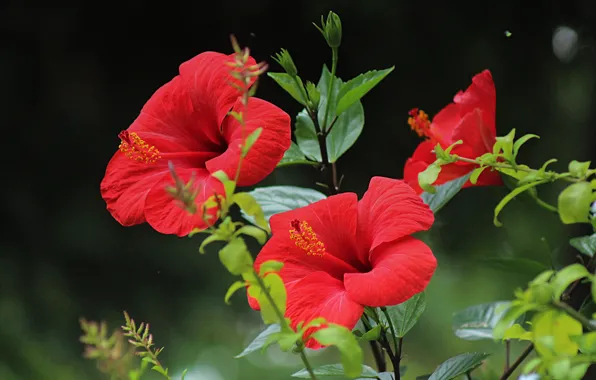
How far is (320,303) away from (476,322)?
323 mm

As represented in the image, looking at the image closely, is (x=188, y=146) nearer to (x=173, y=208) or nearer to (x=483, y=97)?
(x=173, y=208)

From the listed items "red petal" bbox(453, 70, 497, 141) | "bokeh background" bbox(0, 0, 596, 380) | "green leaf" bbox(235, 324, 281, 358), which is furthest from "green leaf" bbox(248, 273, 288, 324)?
"bokeh background" bbox(0, 0, 596, 380)

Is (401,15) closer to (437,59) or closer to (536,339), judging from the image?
(437,59)

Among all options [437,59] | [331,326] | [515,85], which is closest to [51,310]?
[437,59]

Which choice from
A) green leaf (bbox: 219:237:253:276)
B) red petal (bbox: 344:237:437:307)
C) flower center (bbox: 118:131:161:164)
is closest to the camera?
green leaf (bbox: 219:237:253:276)

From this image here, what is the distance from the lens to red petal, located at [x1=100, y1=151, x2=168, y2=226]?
551 millimetres

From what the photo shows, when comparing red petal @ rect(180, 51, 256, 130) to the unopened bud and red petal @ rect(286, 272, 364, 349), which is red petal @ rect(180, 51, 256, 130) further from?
red petal @ rect(286, 272, 364, 349)

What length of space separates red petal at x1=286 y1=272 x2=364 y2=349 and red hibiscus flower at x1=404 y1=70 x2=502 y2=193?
170 millimetres

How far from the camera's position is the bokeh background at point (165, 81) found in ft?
5.82

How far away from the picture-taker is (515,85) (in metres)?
1.88

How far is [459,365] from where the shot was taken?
0.53 meters

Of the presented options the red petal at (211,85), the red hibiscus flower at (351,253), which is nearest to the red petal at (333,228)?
the red hibiscus flower at (351,253)

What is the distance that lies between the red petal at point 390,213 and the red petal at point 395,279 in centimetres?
2

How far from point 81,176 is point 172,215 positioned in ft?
5.50
